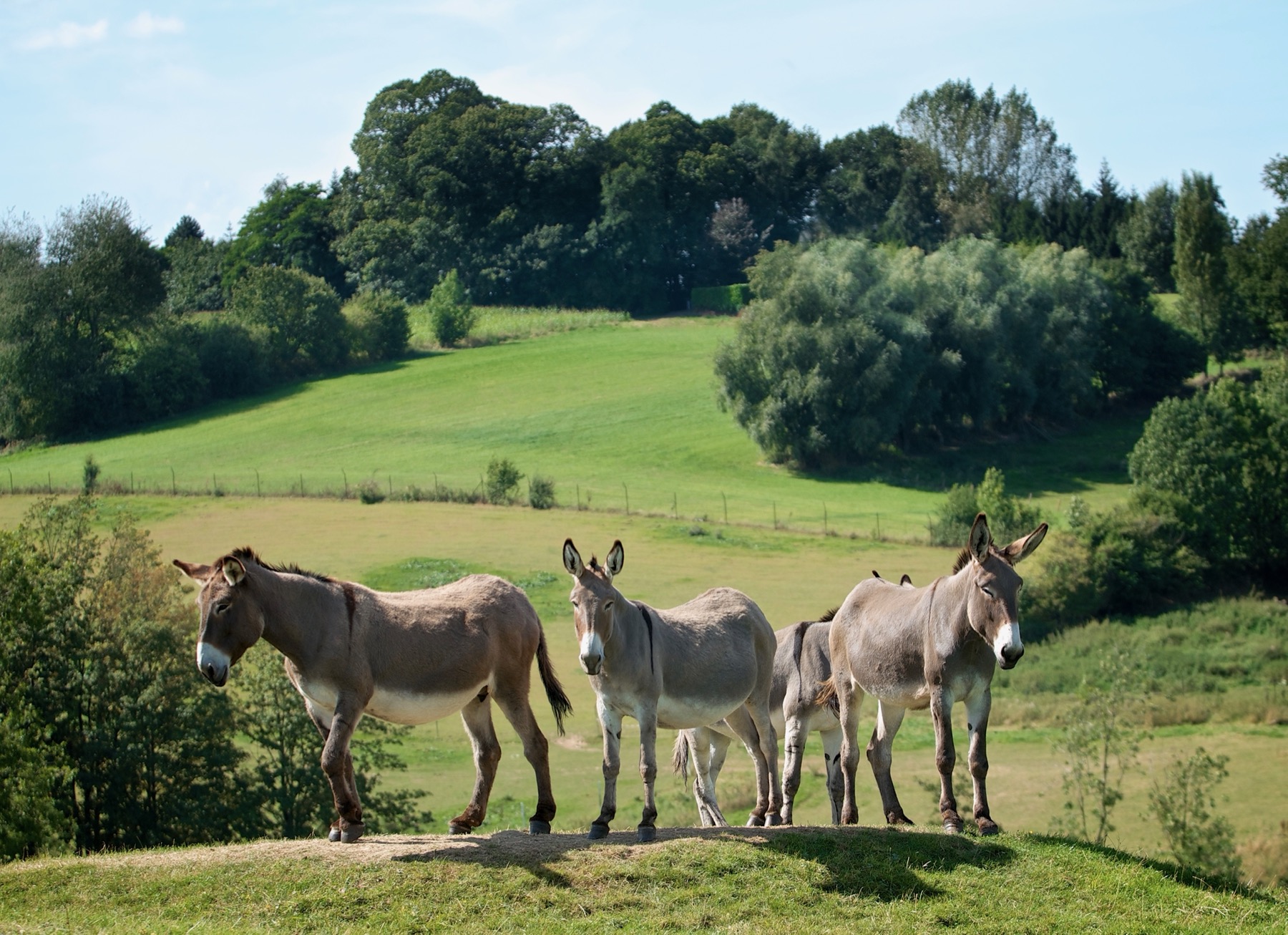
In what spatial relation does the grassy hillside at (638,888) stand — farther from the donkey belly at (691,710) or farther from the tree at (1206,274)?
the tree at (1206,274)

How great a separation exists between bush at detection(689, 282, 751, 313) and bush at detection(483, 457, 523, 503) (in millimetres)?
56062

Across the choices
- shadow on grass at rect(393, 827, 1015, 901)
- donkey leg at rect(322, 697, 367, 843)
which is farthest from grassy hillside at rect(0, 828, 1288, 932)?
donkey leg at rect(322, 697, 367, 843)

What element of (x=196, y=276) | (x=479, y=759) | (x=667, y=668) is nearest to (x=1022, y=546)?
(x=667, y=668)

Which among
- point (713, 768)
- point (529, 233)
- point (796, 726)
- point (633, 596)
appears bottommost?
point (633, 596)

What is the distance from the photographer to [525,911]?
36.0ft

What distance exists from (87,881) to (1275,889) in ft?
42.2

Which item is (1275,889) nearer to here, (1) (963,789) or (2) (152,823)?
(1) (963,789)

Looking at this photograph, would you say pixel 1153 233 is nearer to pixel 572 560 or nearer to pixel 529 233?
pixel 529 233

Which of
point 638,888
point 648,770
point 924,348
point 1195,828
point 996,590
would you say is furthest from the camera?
point 924,348

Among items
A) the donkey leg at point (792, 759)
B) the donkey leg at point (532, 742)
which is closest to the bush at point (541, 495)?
Answer: the donkey leg at point (792, 759)

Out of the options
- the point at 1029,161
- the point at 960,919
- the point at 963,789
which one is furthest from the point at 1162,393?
the point at 960,919

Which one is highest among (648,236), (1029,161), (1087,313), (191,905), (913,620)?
(1029,161)

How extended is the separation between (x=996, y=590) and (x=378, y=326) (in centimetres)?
9352

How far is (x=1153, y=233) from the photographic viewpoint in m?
111
